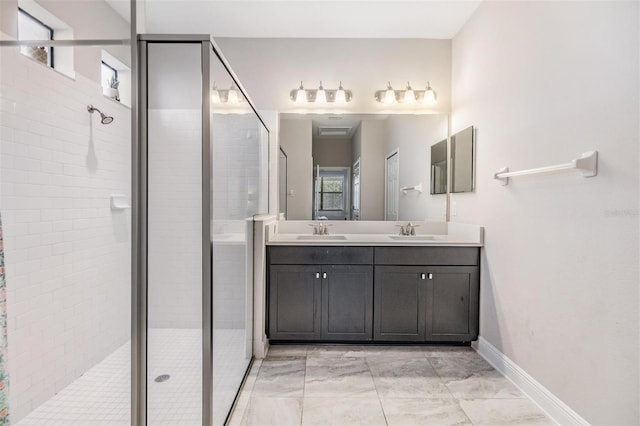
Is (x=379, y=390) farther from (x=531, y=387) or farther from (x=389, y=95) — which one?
(x=389, y=95)

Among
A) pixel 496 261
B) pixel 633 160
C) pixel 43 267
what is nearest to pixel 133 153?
pixel 43 267

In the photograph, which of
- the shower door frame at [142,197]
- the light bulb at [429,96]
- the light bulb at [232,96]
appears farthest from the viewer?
the light bulb at [429,96]

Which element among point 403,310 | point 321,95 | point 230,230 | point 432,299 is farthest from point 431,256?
point 321,95

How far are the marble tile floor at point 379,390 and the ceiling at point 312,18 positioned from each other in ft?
8.58

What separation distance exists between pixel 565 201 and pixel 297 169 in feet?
6.72

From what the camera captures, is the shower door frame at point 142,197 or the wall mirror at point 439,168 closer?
the shower door frame at point 142,197

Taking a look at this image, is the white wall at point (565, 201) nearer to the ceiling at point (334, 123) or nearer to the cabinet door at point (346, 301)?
the cabinet door at point (346, 301)

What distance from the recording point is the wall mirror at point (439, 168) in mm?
2979

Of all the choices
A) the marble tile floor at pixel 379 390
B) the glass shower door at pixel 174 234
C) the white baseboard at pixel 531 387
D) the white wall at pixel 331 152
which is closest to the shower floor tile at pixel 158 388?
the glass shower door at pixel 174 234

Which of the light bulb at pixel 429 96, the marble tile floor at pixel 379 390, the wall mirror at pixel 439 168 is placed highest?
the light bulb at pixel 429 96

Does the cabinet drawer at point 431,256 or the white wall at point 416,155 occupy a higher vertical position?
the white wall at point 416,155

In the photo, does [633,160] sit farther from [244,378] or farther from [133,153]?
[244,378]

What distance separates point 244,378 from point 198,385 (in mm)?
770

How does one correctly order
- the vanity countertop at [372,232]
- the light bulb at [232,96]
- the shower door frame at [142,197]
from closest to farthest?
1. the shower door frame at [142,197]
2. the light bulb at [232,96]
3. the vanity countertop at [372,232]
